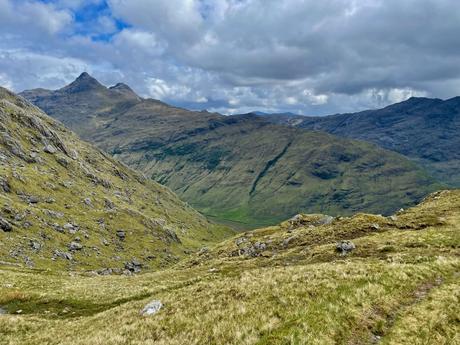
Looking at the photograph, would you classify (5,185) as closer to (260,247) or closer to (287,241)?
(260,247)

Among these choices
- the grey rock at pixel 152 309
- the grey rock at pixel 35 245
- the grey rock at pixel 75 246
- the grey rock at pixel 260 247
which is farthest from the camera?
the grey rock at pixel 75 246

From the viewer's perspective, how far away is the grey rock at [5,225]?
156 m

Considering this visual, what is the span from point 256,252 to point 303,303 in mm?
54023

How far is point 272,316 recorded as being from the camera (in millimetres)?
21266

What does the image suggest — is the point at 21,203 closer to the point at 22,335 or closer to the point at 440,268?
the point at 22,335

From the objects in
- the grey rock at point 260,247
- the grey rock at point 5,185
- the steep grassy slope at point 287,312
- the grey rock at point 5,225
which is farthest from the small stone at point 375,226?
the grey rock at point 5,185

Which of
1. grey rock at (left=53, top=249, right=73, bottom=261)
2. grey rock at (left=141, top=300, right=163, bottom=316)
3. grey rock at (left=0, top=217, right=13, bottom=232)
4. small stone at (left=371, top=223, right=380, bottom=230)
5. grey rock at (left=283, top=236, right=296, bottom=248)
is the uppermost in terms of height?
grey rock at (left=141, top=300, right=163, bottom=316)

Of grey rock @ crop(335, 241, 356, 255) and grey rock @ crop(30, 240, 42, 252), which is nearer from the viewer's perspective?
grey rock @ crop(335, 241, 356, 255)

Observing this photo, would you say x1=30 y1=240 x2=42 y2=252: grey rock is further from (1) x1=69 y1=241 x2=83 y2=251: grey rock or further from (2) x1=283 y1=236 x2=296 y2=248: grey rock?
(2) x1=283 y1=236 x2=296 y2=248: grey rock

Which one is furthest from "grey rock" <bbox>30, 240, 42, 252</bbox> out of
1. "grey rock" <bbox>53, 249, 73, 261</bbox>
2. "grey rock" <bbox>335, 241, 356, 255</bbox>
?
"grey rock" <bbox>335, 241, 356, 255</bbox>

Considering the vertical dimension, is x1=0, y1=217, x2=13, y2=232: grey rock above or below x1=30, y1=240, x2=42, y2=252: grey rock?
above

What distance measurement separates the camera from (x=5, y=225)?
517 ft

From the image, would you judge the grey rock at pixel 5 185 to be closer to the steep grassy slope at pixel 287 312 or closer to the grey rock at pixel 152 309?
the steep grassy slope at pixel 287 312

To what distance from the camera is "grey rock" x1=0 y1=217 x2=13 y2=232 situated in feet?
513
